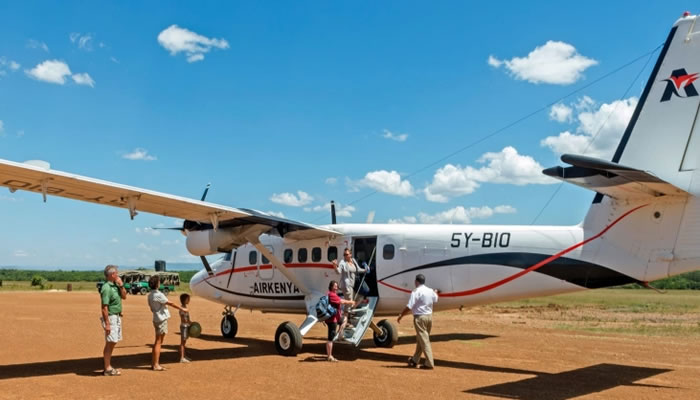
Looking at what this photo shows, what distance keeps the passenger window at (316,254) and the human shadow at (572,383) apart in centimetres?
625

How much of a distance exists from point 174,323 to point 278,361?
455 inches

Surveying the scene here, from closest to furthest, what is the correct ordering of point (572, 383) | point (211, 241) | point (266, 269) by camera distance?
1. point (572, 383)
2. point (211, 241)
3. point (266, 269)

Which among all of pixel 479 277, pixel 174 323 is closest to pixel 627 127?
pixel 479 277

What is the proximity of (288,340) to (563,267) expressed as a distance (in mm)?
6109

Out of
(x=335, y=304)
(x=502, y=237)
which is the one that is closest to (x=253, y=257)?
(x=335, y=304)

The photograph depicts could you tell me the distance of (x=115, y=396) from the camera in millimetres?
8891

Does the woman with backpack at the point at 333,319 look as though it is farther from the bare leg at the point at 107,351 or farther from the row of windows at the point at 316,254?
the bare leg at the point at 107,351

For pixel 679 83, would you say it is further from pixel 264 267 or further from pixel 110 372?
pixel 110 372

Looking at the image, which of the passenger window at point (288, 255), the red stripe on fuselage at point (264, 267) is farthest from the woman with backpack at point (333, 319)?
the passenger window at point (288, 255)

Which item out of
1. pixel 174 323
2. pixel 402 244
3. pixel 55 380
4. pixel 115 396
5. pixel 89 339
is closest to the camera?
pixel 115 396

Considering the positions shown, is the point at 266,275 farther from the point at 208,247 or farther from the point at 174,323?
the point at 174,323

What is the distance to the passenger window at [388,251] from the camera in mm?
14109

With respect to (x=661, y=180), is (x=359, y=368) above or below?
below

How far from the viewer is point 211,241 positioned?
14766mm
